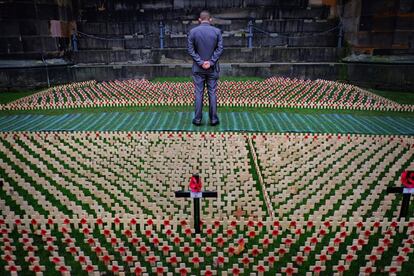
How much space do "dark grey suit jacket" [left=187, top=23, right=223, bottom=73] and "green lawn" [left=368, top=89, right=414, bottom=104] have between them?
5.79 meters

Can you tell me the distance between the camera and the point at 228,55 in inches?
546

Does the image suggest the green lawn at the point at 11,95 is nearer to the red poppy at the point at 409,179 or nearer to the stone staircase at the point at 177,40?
the stone staircase at the point at 177,40

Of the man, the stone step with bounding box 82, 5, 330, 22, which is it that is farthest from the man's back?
the stone step with bounding box 82, 5, 330, 22

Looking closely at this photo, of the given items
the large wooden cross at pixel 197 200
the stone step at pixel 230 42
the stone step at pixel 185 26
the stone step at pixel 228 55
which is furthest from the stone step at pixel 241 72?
the large wooden cross at pixel 197 200

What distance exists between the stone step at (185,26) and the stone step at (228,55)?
1.74 metres

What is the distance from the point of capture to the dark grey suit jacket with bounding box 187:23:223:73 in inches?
278

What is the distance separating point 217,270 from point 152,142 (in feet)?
12.2

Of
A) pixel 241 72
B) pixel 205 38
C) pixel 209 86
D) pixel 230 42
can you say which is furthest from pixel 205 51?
pixel 230 42

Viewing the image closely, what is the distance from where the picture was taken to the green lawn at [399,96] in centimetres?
1023

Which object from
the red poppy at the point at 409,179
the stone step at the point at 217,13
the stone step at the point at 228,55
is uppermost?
the stone step at the point at 217,13

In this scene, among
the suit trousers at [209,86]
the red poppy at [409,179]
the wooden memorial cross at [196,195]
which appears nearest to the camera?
the wooden memorial cross at [196,195]

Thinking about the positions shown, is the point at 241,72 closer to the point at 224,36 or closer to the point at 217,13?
the point at 224,36

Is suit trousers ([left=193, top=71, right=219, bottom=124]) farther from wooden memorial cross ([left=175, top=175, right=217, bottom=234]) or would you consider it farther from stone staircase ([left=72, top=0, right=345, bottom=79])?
stone staircase ([left=72, top=0, right=345, bottom=79])

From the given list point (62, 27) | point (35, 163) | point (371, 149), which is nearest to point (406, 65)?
point (371, 149)
